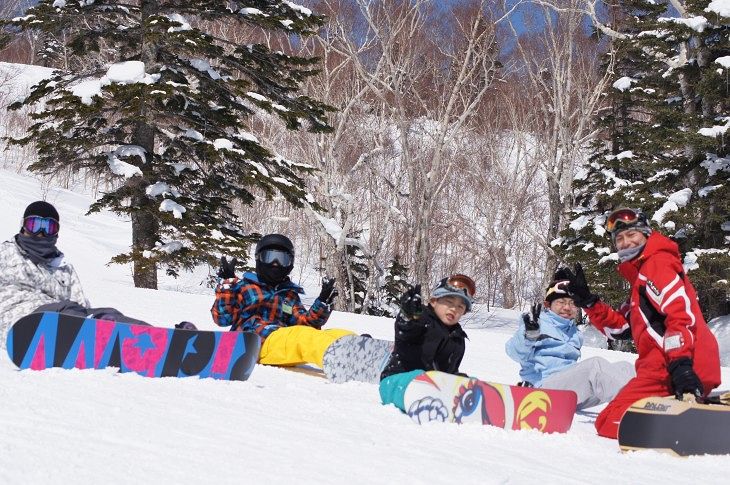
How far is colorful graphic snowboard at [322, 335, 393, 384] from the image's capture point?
16.8 ft

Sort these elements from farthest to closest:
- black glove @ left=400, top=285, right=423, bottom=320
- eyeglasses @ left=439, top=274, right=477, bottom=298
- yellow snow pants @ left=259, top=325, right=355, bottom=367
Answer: yellow snow pants @ left=259, top=325, right=355, bottom=367 < eyeglasses @ left=439, top=274, right=477, bottom=298 < black glove @ left=400, top=285, right=423, bottom=320

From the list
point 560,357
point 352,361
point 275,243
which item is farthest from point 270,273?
point 560,357

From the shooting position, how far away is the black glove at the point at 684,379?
3732 mm

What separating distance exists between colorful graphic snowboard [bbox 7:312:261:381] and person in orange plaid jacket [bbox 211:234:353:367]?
0.89 meters

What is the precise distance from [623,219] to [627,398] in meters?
0.99

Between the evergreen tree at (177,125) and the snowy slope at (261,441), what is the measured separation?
8.00m

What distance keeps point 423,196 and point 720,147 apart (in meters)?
7.94

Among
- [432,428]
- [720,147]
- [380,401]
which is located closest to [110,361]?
[380,401]

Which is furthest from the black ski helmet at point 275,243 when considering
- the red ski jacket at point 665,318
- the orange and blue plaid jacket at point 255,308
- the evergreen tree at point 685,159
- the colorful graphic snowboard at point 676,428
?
the evergreen tree at point 685,159

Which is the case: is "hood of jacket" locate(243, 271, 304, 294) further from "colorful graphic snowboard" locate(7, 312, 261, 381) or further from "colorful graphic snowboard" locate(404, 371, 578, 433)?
"colorful graphic snowboard" locate(404, 371, 578, 433)

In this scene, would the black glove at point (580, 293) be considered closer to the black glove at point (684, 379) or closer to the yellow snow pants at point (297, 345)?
the black glove at point (684, 379)

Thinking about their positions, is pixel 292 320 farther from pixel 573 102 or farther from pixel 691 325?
pixel 573 102

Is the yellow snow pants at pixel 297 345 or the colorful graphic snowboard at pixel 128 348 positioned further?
the yellow snow pants at pixel 297 345

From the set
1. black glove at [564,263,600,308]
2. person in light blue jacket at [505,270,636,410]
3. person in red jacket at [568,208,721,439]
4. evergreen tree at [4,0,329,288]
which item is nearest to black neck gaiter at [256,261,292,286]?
person in light blue jacket at [505,270,636,410]
